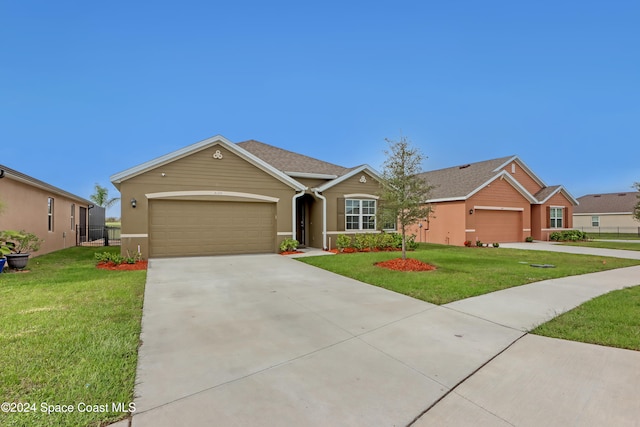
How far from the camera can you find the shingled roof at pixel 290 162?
15422 millimetres

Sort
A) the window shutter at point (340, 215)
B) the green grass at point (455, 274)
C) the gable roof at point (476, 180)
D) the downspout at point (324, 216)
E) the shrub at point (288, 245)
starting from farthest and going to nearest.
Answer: the gable roof at point (476, 180)
the window shutter at point (340, 215)
the downspout at point (324, 216)
the shrub at point (288, 245)
the green grass at point (455, 274)

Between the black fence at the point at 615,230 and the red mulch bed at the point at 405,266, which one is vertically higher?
the red mulch bed at the point at 405,266

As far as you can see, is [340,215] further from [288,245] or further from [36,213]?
[36,213]

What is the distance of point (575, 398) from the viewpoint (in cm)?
255

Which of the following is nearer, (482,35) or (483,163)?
(482,35)

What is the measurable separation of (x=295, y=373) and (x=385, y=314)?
231 cm

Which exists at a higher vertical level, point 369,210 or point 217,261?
point 369,210

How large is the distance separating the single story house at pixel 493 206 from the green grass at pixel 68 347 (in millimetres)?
16741

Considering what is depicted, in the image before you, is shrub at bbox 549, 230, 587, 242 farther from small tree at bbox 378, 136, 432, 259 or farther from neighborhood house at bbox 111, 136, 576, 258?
small tree at bbox 378, 136, 432, 259

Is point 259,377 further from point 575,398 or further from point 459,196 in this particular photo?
point 459,196

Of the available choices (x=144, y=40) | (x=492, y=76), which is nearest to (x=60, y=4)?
(x=144, y=40)

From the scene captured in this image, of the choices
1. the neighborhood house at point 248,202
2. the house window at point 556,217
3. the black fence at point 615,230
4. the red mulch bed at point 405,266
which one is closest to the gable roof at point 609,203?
the black fence at point 615,230

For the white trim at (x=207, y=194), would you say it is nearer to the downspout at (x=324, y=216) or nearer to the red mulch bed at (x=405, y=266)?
the downspout at (x=324, y=216)

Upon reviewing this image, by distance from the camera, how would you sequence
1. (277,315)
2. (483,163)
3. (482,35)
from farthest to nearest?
(483,163) < (482,35) < (277,315)
